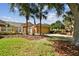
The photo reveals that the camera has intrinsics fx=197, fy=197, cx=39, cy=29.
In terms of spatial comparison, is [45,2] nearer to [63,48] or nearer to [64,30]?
[64,30]

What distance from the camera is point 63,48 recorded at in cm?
263

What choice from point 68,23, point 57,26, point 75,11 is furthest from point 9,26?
point 75,11

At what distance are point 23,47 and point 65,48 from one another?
0.56m

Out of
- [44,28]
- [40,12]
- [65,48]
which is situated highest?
[40,12]

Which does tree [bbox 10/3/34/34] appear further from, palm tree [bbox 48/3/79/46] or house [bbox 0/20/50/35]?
palm tree [bbox 48/3/79/46]

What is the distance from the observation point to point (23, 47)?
2.61m

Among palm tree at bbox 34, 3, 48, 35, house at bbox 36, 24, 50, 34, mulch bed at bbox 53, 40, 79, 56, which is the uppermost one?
palm tree at bbox 34, 3, 48, 35

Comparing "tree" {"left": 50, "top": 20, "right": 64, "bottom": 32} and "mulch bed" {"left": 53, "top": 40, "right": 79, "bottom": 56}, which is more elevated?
"tree" {"left": 50, "top": 20, "right": 64, "bottom": 32}

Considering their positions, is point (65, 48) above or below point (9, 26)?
below

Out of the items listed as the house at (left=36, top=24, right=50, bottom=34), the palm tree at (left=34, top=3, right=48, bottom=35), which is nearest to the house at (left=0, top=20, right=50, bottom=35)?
the house at (left=36, top=24, right=50, bottom=34)

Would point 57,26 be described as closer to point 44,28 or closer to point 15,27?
point 44,28

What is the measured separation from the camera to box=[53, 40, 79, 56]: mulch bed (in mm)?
2588

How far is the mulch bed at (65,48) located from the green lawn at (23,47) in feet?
0.30

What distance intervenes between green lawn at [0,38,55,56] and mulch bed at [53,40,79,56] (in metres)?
0.09
